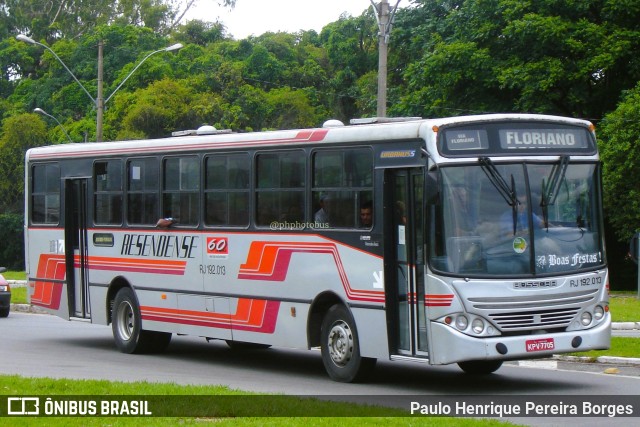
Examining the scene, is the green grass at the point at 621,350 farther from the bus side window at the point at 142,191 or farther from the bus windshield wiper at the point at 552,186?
the bus side window at the point at 142,191

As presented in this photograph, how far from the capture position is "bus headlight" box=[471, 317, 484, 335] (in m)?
12.6

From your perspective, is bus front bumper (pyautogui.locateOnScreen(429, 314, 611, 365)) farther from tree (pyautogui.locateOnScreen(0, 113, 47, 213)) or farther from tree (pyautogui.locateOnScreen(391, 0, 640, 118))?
tree (pyautogui.locateOnScreen(0, 113, 47, 213))

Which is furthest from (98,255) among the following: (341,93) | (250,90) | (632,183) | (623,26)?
(341,93)

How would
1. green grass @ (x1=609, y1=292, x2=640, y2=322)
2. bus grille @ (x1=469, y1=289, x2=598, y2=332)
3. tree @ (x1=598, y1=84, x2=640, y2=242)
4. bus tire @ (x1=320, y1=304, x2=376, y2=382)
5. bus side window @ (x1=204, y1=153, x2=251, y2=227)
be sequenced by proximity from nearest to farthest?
bus grille @ (x1=469, y1=289, x2=598, y2=332) → bus tire @ (x1=320, y1=304, x2=376, y2=382) → bus side window @ (x1=204, y1=153, x2=251, y2=227) → green grass @ (x1=609, y1=292, x2=640, y2=322) → tree @ (x1=598, y1=84, x2=640, y2=242)

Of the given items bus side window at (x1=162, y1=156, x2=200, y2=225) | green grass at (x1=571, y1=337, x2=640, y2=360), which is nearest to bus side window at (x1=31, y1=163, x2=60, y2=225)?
bus side window at (x1=162, y1=156, x2=200, y2=225)

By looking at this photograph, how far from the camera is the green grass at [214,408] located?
1006 centimetres

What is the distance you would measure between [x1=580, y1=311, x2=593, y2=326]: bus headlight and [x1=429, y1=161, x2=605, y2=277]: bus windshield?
1.67 feet

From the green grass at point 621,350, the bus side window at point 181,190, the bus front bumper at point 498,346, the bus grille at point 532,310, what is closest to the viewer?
the bus front bumper at point 498,346

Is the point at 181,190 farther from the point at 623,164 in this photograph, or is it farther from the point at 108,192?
the point at 623,164

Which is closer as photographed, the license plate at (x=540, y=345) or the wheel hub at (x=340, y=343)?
the license plate at (x=540, y=345)

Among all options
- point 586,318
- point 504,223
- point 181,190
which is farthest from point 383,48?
point 586,318

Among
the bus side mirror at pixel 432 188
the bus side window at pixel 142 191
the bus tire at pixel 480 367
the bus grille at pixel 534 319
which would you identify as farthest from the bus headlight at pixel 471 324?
the bus side window at pixel 142 191

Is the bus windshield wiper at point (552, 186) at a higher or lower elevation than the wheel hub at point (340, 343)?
higher

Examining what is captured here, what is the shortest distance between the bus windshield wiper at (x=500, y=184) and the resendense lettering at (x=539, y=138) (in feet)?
1.28
